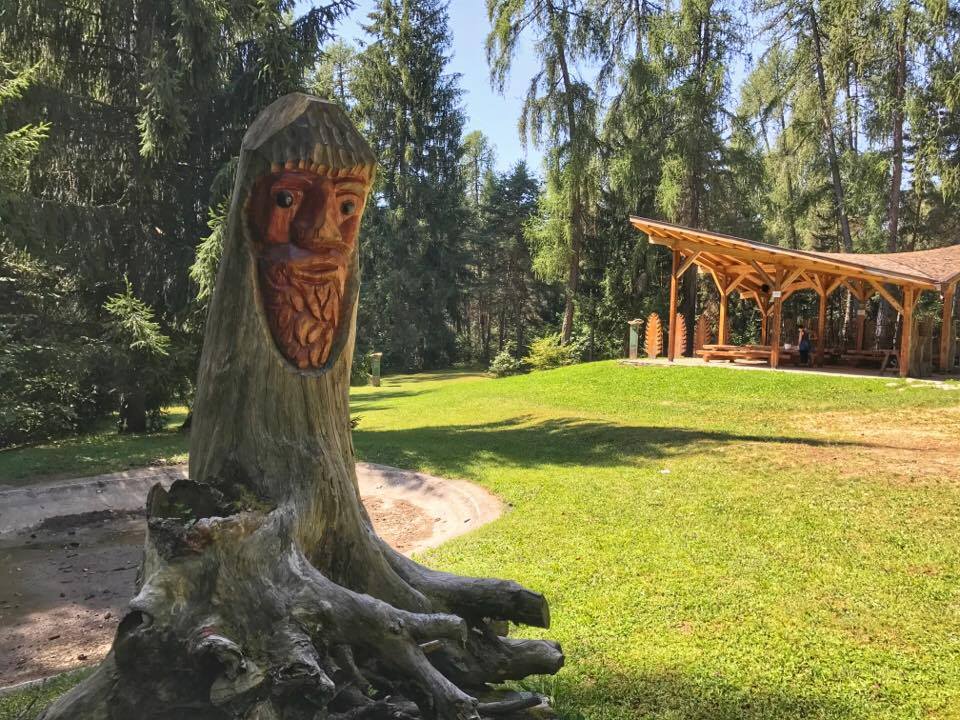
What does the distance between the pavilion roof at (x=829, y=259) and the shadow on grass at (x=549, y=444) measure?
288 inches

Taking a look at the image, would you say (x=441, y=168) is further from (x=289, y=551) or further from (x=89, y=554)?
(x=289, y=551)

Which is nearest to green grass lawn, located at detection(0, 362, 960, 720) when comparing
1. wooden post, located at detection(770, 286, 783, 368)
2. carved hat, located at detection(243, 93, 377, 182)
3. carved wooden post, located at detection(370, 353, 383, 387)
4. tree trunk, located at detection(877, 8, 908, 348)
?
carved hat, located at detection(243, 93, 377, 182)

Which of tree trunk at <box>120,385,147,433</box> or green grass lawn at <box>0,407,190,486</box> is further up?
tree trunk at <box>120,385,147,433</box>

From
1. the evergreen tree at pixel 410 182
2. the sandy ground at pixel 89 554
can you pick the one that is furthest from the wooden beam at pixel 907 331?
the evergreen tree at pixel 410 182

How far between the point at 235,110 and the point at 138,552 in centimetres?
935

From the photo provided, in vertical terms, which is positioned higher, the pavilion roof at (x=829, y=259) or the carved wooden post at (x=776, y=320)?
the pavilion roof at (x=829, y=259)

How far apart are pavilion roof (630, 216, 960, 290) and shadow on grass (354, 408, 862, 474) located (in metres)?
7.30

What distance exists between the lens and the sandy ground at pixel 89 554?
460cm

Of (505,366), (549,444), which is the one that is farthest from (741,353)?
(505,366)

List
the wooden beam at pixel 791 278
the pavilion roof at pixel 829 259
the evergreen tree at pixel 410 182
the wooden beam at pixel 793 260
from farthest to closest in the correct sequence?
1. the evergreen tree at pixel 410 182
2. the wooden beam at pixel 791 278
3. the pavilion roof at pixel 829 259
4. the wooden beam at pixel 793 260

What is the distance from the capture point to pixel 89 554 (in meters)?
6.64

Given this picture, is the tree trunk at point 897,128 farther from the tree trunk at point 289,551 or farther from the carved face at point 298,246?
the carved face at point 298,246

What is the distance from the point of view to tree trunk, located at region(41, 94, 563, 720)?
2098mm

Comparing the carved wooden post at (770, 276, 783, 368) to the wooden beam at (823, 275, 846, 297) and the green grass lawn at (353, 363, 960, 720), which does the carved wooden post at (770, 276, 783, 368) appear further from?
the green grass lawn at (353, 363, 960, 720)
